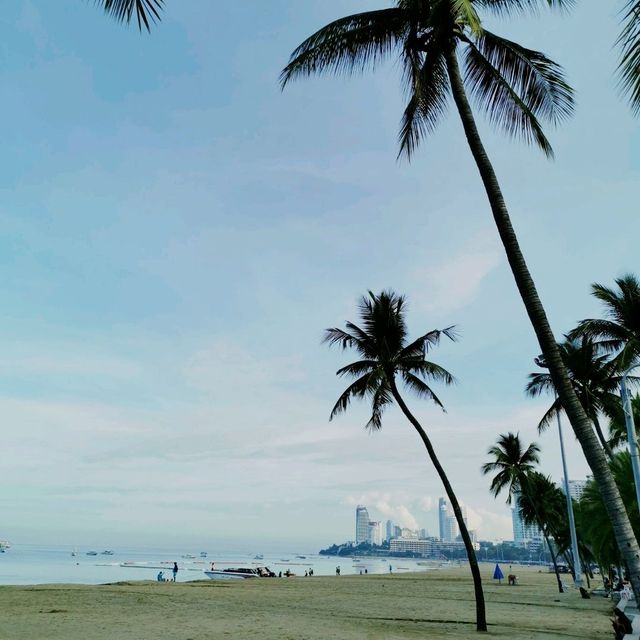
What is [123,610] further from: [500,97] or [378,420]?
[500,97]

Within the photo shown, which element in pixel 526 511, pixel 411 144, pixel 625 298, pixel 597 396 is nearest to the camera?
pixel 411 144

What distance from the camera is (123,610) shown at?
19.8 m

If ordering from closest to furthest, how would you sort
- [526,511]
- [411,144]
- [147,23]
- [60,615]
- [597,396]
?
1. [147,23]
2. [411,144]
3. [60,615]
4. [597,396]
5. [526,511]

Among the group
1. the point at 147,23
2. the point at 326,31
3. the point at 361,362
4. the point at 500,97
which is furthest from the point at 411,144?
the point at 361,362

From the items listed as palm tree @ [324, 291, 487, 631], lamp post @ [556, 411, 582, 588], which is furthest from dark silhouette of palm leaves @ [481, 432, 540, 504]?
palm tree @ [324, 291, 487, 631]

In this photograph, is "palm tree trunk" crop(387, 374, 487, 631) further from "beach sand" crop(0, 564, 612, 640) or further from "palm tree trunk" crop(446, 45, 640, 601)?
"palm tree trunk" crop(446, 45, 640, 601)

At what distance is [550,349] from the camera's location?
27.2 ft

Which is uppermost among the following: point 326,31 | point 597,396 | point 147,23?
point 326,31

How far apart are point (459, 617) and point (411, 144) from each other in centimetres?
1535

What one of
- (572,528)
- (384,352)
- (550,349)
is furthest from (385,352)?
(572,528)

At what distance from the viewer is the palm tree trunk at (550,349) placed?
7.45 meters

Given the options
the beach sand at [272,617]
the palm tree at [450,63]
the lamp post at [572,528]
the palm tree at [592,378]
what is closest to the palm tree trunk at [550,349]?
the palm tree at [450,63]

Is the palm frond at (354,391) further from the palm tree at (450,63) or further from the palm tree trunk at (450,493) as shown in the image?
the palm tree at (450,63)

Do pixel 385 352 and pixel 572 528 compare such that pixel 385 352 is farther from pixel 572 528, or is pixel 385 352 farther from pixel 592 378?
pixel 572 528
